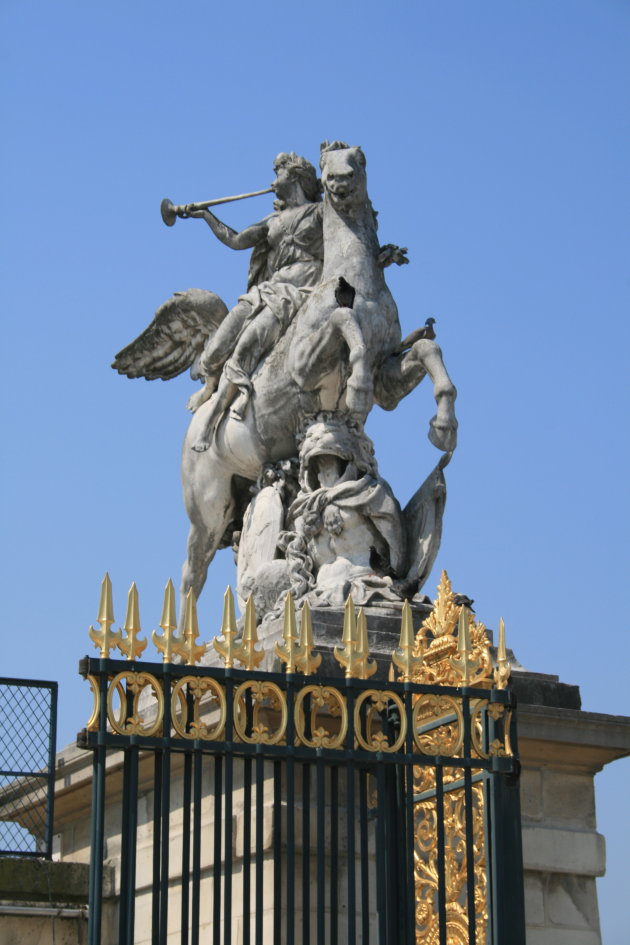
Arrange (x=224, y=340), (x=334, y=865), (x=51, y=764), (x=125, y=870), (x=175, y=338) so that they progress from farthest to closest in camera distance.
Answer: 1. (x=175, y=338)
2. (x=224, y=340)
3. (x=51, y=764)
4. (x=334, y=865)
5. (x=125, y=870)

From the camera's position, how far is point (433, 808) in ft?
23.8

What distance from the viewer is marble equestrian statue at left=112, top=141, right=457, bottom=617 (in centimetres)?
852

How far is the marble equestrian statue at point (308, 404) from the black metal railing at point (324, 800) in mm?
1288

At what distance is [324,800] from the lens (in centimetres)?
671

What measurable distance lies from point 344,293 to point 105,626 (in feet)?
10.7

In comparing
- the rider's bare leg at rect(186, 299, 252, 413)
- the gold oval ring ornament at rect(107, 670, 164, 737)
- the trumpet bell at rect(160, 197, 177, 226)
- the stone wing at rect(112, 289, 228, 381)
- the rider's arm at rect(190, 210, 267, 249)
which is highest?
the trumpet bell at rect(160, 197, 177, 226)

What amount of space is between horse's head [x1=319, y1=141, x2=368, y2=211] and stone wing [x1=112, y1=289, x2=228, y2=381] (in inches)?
45.8

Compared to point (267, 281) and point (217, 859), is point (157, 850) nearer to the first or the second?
point (217, 859)

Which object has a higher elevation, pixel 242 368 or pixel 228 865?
pixel 242 368

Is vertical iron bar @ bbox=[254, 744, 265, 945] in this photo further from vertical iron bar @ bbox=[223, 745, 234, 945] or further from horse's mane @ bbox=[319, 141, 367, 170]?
horse's mane @ bbox=[319, 141, 367, 170]

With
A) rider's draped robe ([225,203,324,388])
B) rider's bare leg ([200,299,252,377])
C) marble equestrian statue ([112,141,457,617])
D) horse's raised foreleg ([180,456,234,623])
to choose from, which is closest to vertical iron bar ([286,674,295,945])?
marble equestrian statue ([112,141,457,617])

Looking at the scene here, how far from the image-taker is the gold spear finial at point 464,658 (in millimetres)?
6832

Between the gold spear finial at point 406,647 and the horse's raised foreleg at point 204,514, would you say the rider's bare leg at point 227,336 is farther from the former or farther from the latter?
the gold spear finial at point 406,647

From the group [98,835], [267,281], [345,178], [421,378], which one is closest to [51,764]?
[98,835]
